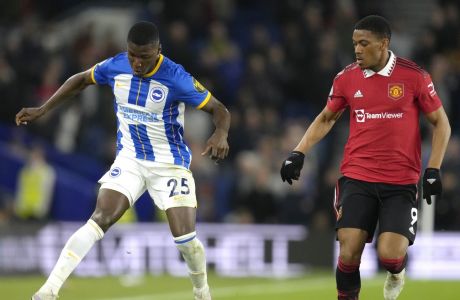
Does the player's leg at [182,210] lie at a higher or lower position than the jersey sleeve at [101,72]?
lower

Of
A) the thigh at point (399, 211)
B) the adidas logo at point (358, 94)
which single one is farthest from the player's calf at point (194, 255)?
the adidas logo at point (358, 94)

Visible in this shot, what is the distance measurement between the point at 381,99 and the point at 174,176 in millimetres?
1881

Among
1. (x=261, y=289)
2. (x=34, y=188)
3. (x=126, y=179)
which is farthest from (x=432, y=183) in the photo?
(x=34, y=188)

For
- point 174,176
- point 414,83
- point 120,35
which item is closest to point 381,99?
point 414,83

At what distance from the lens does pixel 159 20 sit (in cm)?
2120

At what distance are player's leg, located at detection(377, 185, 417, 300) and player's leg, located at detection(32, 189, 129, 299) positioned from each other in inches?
82.8

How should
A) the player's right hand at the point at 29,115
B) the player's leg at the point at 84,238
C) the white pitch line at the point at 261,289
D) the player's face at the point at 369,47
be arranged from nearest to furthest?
the player's leg at the point at 84,238 < the player's face at the point at 369,47 < the player's right hand at the point at 29,115 < the white pitch line at the point at 261,289

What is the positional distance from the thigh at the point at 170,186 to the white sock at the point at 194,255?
0.29m

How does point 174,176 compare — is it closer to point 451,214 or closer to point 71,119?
point 451,214

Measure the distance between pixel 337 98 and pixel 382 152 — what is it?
0.60 meters

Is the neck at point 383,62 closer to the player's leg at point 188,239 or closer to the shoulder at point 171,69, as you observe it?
the shoulder at point 171,69

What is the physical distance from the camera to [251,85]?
19.7 m

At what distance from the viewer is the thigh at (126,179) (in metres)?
9.50

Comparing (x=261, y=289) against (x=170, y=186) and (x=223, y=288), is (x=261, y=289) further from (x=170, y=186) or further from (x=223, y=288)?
(x=170, y=186)
